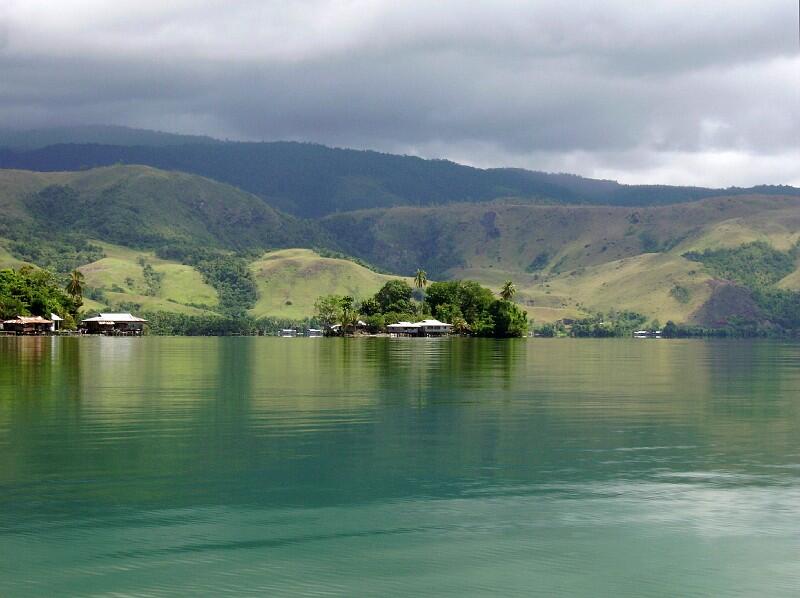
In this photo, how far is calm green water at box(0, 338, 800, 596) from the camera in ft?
85.7

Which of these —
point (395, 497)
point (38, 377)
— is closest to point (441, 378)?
point (38, 377)


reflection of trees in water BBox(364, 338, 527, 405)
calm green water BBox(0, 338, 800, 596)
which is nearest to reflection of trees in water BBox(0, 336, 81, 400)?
calm green water BBox(0, 338, 800, 596)

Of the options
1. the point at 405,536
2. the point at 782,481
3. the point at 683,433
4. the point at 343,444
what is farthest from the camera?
the point at 683,433

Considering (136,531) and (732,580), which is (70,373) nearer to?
(136,531)

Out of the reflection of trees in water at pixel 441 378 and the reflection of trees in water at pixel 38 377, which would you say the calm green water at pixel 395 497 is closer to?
the reflection of trees in water at pixel 38 377

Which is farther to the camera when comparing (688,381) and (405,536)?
(688,381)

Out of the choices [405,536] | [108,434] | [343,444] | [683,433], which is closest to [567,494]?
[405,536]

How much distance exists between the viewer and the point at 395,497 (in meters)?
35.1

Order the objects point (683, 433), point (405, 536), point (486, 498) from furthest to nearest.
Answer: point (683, 433) < point (486, 498) < point (405, 536)

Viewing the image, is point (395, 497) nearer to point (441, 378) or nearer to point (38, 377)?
point (441, 378)

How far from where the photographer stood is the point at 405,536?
29.8 metres

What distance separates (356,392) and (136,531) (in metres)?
46.7

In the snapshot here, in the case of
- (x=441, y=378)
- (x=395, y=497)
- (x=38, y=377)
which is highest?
(x=38, y=377)

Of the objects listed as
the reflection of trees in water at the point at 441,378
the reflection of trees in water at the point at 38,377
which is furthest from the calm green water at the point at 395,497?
the reflection of trees in water at the point at 441,378
